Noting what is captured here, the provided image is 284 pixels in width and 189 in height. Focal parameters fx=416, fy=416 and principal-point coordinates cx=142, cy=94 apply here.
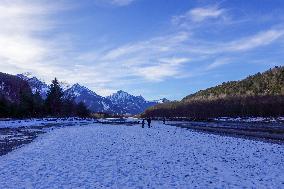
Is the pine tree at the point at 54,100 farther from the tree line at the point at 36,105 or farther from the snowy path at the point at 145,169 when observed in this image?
the snowy path at the point at 145,169

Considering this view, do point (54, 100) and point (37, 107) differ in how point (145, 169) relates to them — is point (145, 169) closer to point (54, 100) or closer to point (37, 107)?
point (37, 107)

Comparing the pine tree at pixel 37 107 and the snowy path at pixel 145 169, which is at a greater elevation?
the pine tree at pixel 37 107

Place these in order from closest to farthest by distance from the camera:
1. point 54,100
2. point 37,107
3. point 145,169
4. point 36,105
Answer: point 145,169 < point 36,105 < point 37,107 < point 54,100

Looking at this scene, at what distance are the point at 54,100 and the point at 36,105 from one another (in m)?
15.0

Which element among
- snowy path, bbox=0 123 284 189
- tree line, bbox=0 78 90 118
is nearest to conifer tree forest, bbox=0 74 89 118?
tree line, bbox=0 78 90 118

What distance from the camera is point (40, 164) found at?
901 inches

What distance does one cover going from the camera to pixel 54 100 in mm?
151250

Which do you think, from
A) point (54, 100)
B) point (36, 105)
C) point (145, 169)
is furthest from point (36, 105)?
point (145, 169)

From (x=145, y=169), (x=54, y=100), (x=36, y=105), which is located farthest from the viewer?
(x=54, y=100)

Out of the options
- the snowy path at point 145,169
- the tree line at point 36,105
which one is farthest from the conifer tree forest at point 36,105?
the snowy path at point 145,169

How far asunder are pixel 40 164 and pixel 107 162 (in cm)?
368

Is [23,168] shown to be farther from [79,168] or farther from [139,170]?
[139,170]

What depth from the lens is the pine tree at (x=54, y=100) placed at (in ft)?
487

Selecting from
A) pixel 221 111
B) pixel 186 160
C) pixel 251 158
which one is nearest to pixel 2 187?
pixel 186 160
